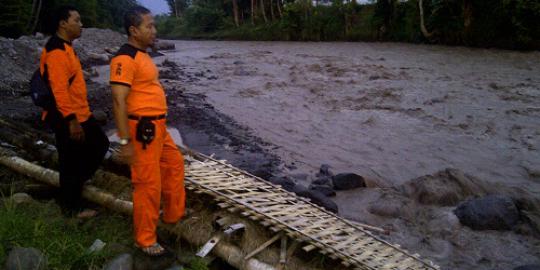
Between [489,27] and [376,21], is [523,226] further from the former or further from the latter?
[376,21]

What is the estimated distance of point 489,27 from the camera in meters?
18.1

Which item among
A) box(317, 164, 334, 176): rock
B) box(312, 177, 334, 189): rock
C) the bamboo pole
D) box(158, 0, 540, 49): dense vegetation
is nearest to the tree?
box(158, 0, 540, 49): dense vegetation

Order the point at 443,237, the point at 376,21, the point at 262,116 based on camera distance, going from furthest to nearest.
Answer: the point at 376,21
the point at 262,116
the point at 443,237

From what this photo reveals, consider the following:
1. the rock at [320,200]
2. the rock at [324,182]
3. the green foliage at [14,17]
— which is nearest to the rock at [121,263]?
the rock at [320,200]

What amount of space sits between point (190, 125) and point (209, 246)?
19.6 ft

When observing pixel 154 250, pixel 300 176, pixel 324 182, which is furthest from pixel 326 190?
pixel 154 250

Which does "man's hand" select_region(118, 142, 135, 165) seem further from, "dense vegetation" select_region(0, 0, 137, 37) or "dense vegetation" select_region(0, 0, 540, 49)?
"dense vegetation" select_region(0, 0, 137, 37)

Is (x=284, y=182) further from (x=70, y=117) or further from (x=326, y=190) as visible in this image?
(x=70, y=117)

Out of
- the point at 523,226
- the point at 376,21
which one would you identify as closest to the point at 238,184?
the point at 523,226

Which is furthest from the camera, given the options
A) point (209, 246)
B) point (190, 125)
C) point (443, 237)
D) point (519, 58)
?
point (519, 58)

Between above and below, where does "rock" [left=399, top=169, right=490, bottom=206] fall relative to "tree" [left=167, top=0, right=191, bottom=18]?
below

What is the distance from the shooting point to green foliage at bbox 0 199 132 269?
121 inches

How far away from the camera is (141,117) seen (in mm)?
2990

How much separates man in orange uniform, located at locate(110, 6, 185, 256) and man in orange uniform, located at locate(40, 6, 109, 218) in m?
0.85
